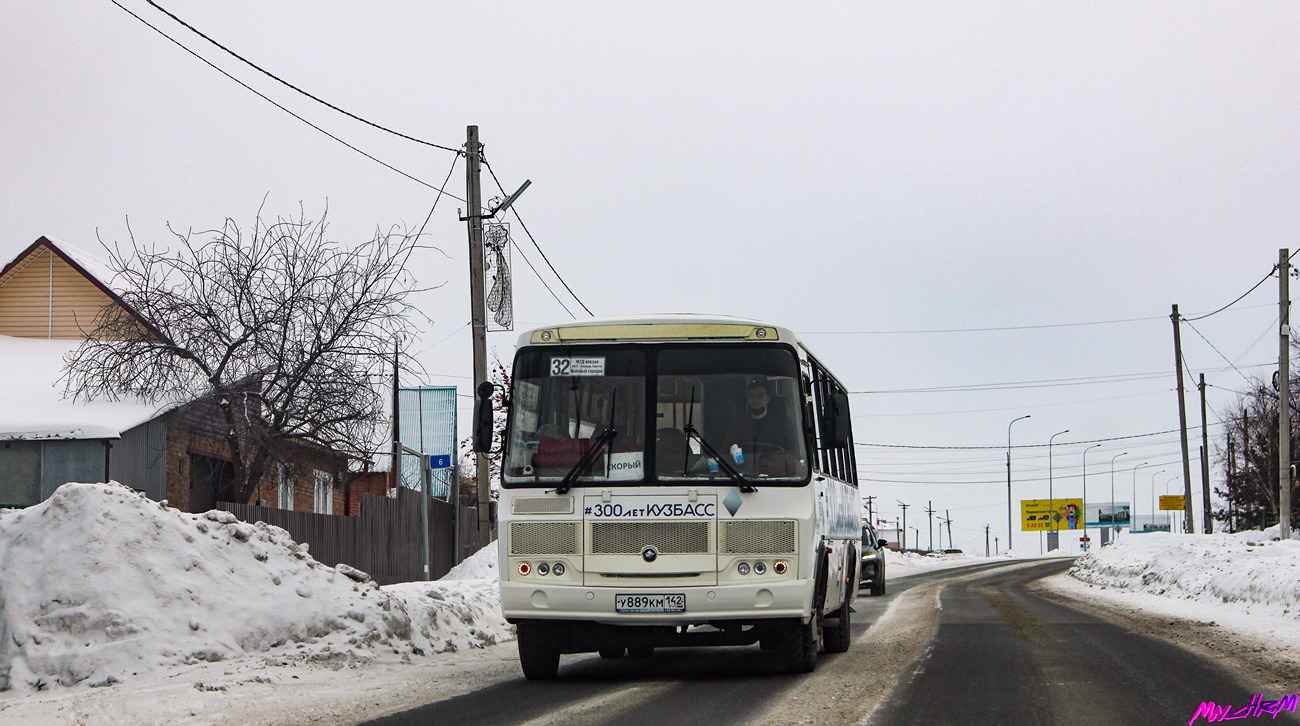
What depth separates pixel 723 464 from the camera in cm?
1015

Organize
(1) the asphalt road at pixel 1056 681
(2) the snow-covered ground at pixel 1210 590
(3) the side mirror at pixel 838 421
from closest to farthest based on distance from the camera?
(1) the asphalt road at pixel 1056 681, (3) the side mirror at pixel 838 421, (2) the snow-covered ground at pixel 1210 590

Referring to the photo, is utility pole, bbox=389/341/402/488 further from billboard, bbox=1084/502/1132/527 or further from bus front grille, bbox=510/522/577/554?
billboard, bbox=1084/502/1132/527

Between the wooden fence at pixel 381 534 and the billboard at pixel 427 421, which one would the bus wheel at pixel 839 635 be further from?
the billboard at pixel 427 421

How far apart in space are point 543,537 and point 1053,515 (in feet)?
327

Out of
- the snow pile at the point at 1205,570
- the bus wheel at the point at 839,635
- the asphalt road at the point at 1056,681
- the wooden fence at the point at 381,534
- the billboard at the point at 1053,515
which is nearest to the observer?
the asphalt road at the point at 1056,681

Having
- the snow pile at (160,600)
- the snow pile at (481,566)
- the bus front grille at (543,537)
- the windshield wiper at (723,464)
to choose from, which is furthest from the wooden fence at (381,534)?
the windshield wiper at (723,464)

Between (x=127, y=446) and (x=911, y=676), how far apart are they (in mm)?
18022

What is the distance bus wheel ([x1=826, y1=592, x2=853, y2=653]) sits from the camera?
42.6 feet

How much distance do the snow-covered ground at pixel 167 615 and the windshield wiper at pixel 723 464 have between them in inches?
124

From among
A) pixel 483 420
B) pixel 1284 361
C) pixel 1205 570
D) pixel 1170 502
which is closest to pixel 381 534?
pixel 483 420

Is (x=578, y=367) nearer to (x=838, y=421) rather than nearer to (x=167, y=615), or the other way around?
(x=838, y=421)

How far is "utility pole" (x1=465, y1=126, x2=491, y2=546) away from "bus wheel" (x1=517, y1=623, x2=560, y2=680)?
30.4ft

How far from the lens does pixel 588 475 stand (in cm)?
1026

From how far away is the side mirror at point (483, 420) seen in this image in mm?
10625
